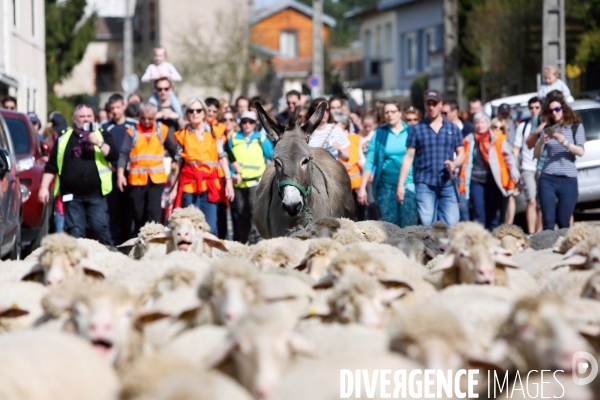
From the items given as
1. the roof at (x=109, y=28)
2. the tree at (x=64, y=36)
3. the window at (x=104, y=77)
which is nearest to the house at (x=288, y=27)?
the roof at (x=109, y=28)

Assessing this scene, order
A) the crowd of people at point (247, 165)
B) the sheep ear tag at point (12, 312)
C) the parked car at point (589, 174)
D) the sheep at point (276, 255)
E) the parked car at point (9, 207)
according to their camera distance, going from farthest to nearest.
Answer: the parked car at point (589, 174) < the crowd of people at point (247, 165) < the parked car at point (9, 207) < the sheep at point (276, 255) < the sheep ear tag at point (12, 312)

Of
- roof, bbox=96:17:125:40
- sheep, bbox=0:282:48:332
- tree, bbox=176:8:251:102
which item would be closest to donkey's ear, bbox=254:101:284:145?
sheep, bbox=0:282:48:332

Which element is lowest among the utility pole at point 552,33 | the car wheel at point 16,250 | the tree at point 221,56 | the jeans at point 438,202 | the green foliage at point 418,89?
the car wheel at point 16,250

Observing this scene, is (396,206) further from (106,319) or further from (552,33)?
(552,33)

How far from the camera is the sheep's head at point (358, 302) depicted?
596cm

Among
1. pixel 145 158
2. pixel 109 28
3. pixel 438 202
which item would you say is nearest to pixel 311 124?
pixel 438 202

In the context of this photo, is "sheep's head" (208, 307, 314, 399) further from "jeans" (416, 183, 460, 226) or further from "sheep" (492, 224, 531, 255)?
"jeans" (416, 183, 460, 226)

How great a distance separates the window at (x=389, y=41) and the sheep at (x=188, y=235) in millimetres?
51659

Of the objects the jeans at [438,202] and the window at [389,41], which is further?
the window at [389,41]

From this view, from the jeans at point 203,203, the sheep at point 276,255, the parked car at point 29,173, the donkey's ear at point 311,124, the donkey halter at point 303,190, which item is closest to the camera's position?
→ the sheep at point 276,255

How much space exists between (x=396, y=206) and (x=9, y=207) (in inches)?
177

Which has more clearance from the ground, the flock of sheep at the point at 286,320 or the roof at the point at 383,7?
the roof at the point at 383,7

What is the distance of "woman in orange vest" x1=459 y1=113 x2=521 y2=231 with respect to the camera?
15711 mm

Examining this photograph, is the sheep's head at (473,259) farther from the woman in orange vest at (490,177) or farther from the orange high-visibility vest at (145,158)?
the woman in orange vest at (490,177)
